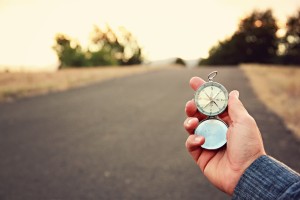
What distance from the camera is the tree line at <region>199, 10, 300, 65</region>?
162ft

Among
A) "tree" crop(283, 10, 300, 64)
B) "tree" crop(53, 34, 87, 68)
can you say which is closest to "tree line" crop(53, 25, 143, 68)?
"tree" crop(53, 34, 87, 68)

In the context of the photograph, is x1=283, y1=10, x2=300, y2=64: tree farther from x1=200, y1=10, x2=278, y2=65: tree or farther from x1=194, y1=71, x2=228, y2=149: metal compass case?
x1=194, y1=71, x2=228, y2=149: metal compass case

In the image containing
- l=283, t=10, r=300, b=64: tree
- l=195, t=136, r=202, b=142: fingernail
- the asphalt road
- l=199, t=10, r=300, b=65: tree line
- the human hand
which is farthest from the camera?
l=199, t=10, r=300, b=65: tree line

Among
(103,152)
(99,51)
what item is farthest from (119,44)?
(103,152)

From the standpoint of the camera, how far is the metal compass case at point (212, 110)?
194 centimetres

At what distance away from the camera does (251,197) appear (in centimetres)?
142

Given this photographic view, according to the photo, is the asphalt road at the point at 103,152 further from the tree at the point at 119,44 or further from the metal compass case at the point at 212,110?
the tree at the point at 119,44

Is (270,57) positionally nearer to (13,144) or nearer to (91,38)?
(91,38)

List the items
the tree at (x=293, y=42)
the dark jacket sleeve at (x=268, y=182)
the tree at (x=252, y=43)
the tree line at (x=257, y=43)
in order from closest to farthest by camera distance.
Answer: the dark jacket sleeve at (x=268, y=182) → the tree at (x=293, y=42) → the tree line at (x=257, y=43) → the tree at (x=252, y=43)

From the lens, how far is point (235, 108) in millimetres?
1918

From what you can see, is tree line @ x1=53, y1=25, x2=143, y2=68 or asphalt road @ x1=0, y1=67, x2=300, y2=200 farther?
tree line @ x1=53, y1=25, x2=143, y2=68

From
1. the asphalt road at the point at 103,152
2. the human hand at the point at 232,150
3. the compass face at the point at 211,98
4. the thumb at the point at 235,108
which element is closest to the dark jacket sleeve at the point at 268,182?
the human hand at the point at 232,150

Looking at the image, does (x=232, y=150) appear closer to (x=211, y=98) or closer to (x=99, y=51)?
(x=211, y=98)

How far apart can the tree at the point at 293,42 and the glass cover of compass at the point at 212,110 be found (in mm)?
49298
